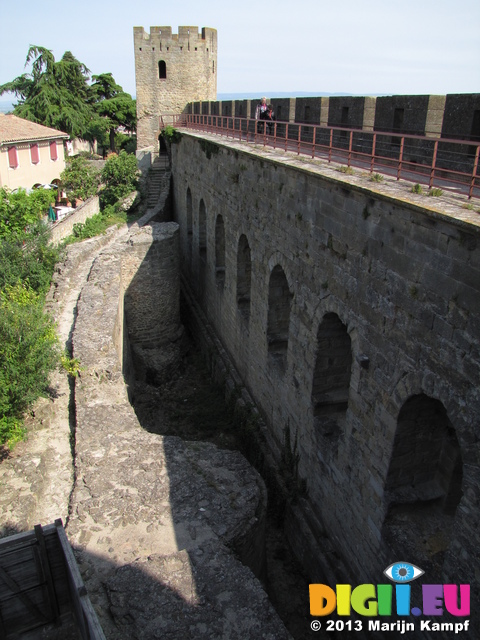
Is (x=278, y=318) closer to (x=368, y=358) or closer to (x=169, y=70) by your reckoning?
(x=368, y=358)

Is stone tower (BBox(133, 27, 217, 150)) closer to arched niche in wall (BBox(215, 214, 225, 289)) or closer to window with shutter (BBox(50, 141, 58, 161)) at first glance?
window with shutter (BBox(50, 141, 58, 161))

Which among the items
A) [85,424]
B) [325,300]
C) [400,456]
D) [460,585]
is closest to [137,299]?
[85,424]

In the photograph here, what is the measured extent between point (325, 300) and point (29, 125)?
28761mm

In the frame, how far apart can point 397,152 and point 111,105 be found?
39.6 m

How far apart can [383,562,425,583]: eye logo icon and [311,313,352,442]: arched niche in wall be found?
5.95 ft

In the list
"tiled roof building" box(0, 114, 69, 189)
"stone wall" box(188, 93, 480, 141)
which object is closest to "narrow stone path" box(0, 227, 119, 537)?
"stone wall" box(188, 93, 480, 141)

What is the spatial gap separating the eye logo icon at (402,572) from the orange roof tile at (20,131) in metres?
25.2

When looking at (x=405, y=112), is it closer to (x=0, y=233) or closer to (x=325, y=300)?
(x=325, y=300)

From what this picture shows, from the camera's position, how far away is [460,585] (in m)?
4.24

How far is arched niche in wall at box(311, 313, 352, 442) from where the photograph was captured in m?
6.67

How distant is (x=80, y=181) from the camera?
28234 millimetres

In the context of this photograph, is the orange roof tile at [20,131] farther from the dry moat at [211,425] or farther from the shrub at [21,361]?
the shrub at [21,361]

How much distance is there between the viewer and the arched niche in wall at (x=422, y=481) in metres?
5.02

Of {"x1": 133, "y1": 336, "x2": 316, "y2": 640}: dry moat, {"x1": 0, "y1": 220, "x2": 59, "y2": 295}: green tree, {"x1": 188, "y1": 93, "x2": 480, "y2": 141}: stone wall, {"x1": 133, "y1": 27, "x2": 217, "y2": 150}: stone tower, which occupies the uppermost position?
{"x1": 133, "y1": 27, "x2": 217, "y2": 150}: stone tower
